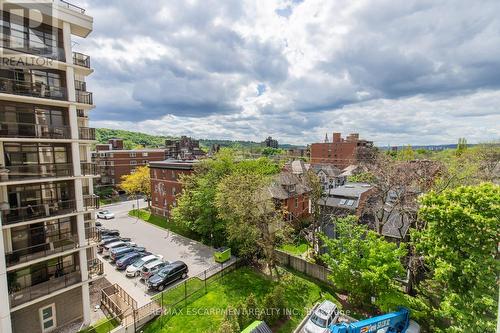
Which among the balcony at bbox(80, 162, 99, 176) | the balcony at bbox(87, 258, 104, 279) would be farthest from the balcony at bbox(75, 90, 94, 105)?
the balcony at bbox(87, 258, 104, 279)

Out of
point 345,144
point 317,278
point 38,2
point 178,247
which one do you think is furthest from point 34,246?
point 345,144

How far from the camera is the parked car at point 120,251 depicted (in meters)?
23.9

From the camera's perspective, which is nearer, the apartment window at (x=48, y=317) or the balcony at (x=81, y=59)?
the apartment window at (x=48, y=317)

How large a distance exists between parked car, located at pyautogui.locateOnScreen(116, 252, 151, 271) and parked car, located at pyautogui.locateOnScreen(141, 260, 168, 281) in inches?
97.9

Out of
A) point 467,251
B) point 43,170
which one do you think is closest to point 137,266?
point 43,170

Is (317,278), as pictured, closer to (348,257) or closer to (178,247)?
(348,257)

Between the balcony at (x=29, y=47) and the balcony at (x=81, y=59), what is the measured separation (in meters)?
0.84

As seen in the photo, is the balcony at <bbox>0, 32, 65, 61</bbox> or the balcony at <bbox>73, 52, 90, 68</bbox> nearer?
the balcony at <bbox>0, 32, 65, 61</bbox>

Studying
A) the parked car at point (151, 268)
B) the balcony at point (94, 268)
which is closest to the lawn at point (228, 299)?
the parked car at point (151, 268)

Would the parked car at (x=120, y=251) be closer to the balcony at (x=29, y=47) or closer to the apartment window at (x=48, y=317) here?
the apartment window at (x=48, y=317)

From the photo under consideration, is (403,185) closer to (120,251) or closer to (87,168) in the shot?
(87,168)

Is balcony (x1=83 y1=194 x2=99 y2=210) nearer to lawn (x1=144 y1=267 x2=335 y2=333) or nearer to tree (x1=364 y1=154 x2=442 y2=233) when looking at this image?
lawn (x1=144 y1=267 x2=335 y2=333)

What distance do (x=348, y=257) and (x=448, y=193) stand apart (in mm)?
6865

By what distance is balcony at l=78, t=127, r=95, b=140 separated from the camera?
15578mm
